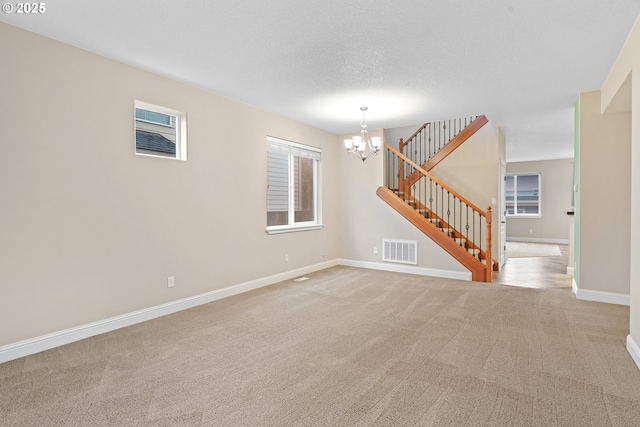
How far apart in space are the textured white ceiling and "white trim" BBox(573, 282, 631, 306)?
2527 millimetres

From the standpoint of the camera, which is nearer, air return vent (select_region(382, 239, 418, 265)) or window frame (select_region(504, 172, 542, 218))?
air return vent (select_region(382, 239, 418, 265))

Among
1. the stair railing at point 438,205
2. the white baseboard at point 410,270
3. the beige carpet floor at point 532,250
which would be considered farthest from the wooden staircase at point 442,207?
the beige carpet floor at point 532,250

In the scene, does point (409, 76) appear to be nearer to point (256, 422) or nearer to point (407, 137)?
point (256, 422)

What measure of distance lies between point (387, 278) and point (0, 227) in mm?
4740

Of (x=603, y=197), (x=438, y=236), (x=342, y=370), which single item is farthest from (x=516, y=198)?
(x=342, y=370)

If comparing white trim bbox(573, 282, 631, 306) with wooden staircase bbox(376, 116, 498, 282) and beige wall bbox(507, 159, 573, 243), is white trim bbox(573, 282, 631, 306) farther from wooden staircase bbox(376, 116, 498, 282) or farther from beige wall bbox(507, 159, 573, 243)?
beige wall bbox(507, 159, 573, 243)

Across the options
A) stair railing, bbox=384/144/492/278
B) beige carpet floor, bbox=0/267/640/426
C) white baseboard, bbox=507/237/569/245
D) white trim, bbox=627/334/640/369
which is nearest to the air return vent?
stair railing, bbox=384/144/492/278

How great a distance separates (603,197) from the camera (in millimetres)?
4082

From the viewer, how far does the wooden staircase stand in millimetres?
5508

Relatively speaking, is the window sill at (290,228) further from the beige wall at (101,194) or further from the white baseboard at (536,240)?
the white baseboard at (536,240)

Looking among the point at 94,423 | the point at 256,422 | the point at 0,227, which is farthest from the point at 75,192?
the point at 256,422

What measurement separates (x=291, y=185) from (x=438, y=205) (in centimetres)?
325

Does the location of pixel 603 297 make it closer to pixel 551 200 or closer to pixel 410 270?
pixel 410 270

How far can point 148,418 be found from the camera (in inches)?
74.8
